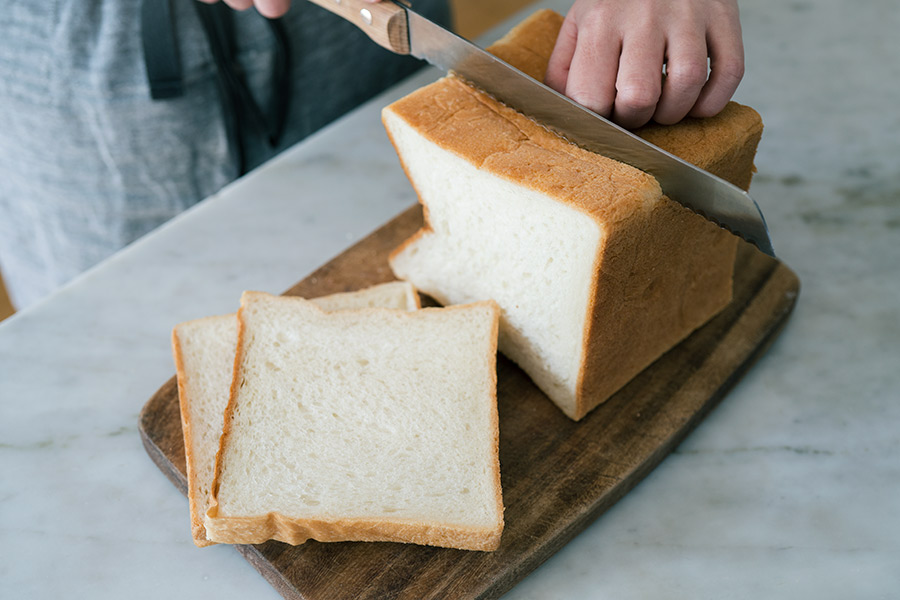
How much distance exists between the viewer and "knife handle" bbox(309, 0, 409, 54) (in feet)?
5.10

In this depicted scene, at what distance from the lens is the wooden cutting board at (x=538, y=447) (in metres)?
1.35

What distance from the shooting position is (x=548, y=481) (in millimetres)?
1480

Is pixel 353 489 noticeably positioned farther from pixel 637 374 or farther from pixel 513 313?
pixel 637 374

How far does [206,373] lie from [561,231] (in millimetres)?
768

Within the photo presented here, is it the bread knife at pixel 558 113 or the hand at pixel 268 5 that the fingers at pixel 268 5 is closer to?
the hand at pixel 268 5

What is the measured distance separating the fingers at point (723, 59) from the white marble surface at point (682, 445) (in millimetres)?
632

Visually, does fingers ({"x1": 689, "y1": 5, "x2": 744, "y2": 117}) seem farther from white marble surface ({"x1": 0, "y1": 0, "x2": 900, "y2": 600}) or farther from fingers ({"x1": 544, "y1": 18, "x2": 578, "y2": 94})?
white marble surface ({"x1": 0, "y1": 0, "x2": 900, "y2": 600})

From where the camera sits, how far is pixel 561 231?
1.43 m

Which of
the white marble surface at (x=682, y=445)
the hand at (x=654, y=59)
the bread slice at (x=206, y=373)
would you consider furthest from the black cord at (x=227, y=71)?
the hand at (x=654, y=59)

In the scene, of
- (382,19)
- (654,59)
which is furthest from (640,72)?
(382,19)

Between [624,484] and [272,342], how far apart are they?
748mm

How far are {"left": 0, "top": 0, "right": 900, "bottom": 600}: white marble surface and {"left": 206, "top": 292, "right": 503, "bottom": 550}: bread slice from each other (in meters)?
0.18

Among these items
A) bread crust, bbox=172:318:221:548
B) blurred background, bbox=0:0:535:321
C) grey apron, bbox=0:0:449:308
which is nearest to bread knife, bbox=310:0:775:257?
grey apron, bbox=0:0:449:308

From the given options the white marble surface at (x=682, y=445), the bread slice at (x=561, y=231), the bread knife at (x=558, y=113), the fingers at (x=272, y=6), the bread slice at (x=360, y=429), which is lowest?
the white marble surface at (x=682, y=445)
